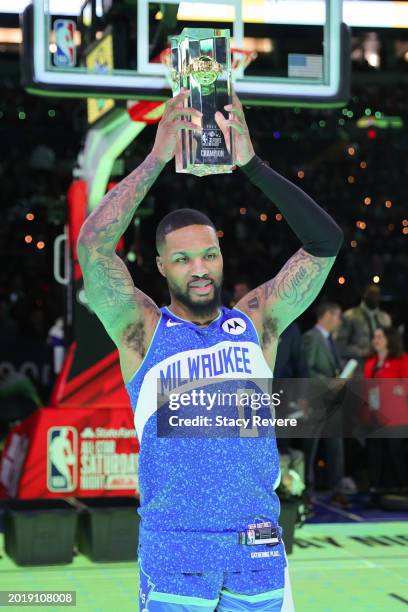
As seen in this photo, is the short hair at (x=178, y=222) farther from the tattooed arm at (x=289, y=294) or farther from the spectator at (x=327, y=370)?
the spectator at (x=327, y=370)

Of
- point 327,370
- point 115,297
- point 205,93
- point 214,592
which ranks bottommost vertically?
point 214,592

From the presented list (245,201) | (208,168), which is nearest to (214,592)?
(208,168)

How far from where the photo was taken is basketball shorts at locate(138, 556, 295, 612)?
10.9ft

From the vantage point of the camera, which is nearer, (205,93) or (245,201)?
(205,93)

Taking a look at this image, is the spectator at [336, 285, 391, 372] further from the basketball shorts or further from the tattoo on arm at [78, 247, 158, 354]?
the basketball shorts

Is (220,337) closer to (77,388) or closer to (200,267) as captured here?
(200,267)

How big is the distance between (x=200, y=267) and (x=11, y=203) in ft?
53.0

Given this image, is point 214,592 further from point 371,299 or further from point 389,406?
point 371,299

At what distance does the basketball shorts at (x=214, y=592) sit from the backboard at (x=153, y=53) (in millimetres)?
4836

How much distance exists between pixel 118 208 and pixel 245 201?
56.3ft

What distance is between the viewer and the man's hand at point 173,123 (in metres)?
3.43

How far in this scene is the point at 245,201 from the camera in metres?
20.6

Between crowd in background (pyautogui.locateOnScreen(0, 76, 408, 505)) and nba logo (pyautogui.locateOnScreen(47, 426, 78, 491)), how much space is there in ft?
14.8

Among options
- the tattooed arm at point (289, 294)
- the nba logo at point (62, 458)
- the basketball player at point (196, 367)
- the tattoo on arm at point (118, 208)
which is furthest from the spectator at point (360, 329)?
the tattoo on arm at point (118, 208)
